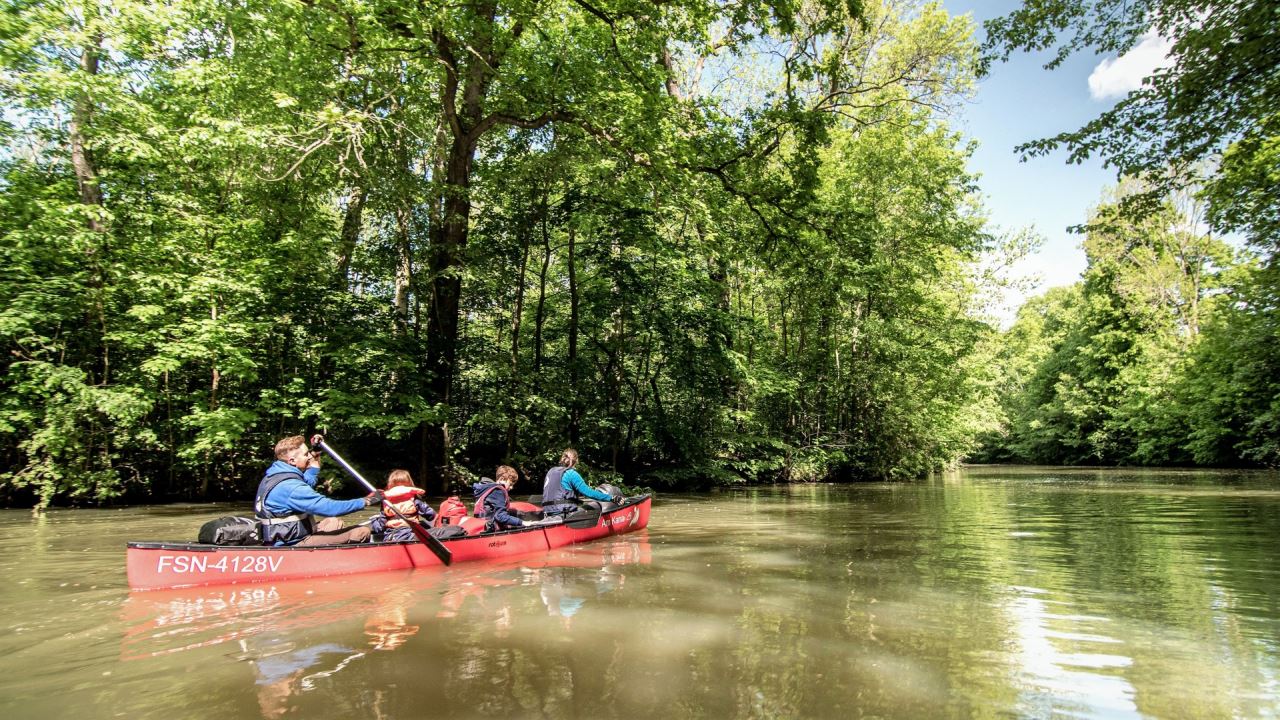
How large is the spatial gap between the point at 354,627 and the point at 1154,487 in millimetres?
21825

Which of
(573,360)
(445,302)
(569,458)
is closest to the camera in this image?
(569,458)

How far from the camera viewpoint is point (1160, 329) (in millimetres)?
31578

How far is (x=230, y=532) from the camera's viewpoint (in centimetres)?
685

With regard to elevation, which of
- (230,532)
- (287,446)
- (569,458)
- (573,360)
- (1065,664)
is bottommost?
(1065,664)

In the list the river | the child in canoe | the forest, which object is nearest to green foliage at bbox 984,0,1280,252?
the forest

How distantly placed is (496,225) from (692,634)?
14931 millimetres

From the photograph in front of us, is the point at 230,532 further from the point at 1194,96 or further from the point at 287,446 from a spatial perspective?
the point at 1194,96

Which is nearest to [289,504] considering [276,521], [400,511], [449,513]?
[276,521]

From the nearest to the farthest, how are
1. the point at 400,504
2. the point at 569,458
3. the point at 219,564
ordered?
the point at 219,564 → the point at 400,504 → the point at 569,458

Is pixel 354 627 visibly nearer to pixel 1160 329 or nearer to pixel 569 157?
pixel 569 157

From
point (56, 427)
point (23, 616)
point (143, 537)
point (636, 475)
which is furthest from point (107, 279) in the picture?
point (636, 475)

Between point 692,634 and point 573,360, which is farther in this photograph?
point 573,360

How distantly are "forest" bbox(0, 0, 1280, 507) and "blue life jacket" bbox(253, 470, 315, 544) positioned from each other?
5.32 m

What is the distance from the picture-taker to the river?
139 inches
